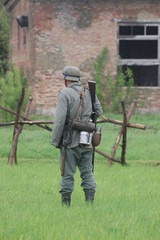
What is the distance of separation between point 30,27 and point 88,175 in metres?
16.7

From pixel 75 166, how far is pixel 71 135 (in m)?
0.39

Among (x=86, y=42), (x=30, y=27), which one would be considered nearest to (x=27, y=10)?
(x=30, y=27)

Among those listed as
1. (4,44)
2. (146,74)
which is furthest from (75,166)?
(4,44)

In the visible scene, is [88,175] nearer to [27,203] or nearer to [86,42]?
[27,203]

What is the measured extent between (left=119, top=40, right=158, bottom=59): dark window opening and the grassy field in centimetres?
1409

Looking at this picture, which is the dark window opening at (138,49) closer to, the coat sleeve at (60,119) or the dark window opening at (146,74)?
the dark window opening at (146,74)

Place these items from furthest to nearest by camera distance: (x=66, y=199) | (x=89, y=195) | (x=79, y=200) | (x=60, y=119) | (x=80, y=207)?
(x=79, y=200) < (x=89, y=195) < (x=66, y=199) < (x=60, y=119) < (x=80, y=207)

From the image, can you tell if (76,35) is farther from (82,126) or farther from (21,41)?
(82,126)

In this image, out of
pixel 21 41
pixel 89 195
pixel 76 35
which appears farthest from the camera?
pixel 21 41

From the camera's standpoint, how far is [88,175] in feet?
25.5

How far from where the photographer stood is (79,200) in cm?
825

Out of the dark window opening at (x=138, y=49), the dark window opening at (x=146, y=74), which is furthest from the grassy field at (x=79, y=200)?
the dark window opening at (x=138, y=49)

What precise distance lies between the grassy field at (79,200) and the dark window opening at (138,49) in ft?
46.2

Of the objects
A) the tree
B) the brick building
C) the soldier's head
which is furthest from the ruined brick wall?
the soldier's head
